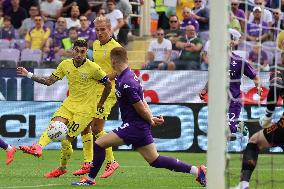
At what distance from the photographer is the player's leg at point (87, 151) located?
562 inches

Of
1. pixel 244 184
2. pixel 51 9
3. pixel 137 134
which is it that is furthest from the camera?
pixel 51 9

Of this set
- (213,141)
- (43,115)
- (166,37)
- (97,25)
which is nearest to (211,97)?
(213,141)

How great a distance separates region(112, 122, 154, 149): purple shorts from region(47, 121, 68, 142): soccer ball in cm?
210

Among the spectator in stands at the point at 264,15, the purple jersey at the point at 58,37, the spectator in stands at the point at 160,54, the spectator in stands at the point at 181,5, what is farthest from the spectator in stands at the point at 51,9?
the spectator in stands at the point at 264,15

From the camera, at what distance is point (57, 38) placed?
74.8 feet

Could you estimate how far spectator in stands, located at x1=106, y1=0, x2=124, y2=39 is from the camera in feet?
74.2

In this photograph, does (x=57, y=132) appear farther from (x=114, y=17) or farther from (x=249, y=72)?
(x=114, y=17)

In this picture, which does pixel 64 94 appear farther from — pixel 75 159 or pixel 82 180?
pixel 82 180

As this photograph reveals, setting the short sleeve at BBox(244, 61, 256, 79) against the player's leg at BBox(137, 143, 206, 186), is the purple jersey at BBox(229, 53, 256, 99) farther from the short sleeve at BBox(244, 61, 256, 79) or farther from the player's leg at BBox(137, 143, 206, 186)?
the player's leg at BBox(137, 143, 206, 186)

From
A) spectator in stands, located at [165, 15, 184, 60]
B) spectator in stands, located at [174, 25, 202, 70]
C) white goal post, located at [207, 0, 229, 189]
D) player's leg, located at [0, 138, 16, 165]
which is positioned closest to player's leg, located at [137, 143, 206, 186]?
white goal post, located at [207, 0, 229, 189]

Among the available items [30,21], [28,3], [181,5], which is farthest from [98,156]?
[28,3]

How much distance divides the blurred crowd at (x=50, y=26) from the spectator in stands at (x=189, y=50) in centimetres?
177

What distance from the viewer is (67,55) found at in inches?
875

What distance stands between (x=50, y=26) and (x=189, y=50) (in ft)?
14.0
